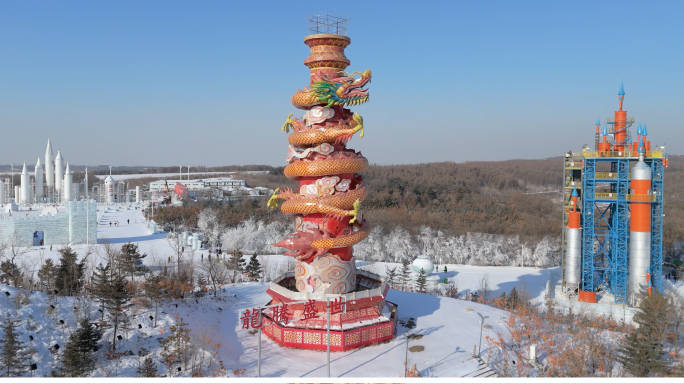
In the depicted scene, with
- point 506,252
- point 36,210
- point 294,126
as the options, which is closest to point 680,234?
point 506,252

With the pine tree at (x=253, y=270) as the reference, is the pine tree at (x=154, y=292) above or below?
above

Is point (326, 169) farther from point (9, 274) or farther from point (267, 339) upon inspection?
point (9, 274)

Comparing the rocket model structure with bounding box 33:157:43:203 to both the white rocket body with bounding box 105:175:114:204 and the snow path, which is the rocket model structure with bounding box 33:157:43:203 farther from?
the snow path

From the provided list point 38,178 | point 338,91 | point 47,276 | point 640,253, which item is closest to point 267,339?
point 338,91

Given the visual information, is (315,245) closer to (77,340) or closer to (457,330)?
(457,330)

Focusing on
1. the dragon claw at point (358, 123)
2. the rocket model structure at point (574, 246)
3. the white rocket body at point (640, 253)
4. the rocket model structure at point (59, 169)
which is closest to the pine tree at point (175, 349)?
the dragon claw at point (358, 123)

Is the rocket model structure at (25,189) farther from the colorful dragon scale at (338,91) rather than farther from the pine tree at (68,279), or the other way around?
the colorful dragon scale at (338,91)
